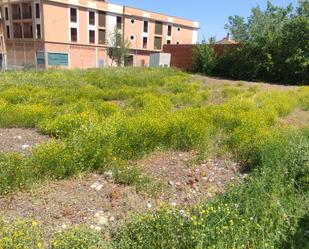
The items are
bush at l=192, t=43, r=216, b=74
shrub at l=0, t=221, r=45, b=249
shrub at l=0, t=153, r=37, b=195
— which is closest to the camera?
shrub at l=0, t=221, r=45, b=249

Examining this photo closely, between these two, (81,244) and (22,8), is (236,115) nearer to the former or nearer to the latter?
(81,244)

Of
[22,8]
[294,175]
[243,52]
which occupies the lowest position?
[294,175]

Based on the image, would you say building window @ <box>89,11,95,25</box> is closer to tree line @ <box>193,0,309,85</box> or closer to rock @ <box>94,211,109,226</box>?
tree line @ <box>193,0,309,85</box>

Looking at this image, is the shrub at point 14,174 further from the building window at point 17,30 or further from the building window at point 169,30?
the building window at point 169,30

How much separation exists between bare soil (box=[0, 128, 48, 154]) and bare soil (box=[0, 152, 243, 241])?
1487 mm

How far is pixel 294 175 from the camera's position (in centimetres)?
382

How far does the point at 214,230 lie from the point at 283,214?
97cm

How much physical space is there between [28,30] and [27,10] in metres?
2.67

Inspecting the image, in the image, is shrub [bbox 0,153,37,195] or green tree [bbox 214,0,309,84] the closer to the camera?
shrub [bbox 0,153,37,195]

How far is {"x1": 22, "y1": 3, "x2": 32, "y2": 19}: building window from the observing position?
129ft

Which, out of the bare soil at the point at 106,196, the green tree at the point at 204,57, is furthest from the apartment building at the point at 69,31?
the bare soil at the point at 106,196

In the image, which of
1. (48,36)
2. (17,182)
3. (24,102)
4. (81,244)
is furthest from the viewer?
(48,36)

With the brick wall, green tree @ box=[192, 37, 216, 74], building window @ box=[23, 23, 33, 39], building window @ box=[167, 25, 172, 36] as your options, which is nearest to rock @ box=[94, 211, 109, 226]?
green tree @ box=[192, 37, 216, 74]

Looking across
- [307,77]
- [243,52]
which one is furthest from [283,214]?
[243,52]
